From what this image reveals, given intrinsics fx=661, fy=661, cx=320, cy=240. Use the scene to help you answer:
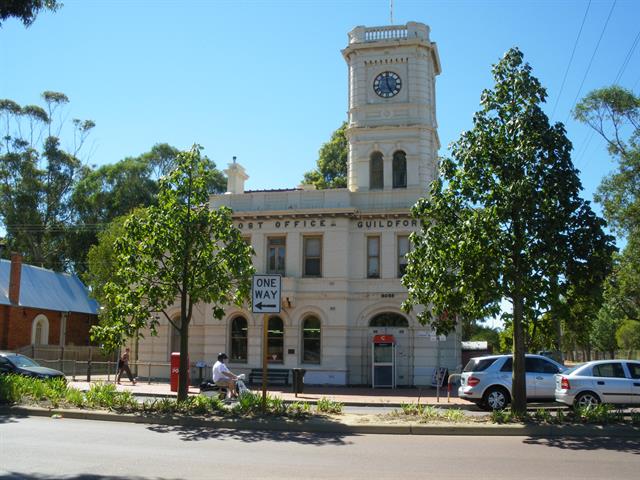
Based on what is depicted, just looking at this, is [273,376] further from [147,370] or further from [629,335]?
[629,335]

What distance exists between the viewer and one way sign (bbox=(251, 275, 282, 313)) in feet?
48.0

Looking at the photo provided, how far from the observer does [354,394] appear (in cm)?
2466

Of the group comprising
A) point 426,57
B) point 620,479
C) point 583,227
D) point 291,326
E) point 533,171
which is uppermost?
point 426,57

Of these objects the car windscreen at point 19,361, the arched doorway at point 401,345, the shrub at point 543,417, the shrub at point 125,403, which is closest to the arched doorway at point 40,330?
the car windscreen at point 19,361

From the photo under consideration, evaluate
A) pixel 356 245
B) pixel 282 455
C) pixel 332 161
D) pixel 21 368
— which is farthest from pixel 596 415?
pixel 332 161

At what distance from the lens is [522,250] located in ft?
48.9

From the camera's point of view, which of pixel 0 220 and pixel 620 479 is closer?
pixel 620 479

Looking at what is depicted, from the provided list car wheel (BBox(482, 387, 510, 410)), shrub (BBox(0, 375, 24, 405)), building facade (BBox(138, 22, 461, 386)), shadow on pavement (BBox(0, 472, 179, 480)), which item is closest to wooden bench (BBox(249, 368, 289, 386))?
building facade (BBox(138, 22, 461, 386))

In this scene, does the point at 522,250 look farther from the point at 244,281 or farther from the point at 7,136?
the point at 7,136

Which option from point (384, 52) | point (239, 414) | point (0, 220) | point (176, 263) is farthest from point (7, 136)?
point (239, 414)

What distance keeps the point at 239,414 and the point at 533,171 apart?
8.59 meters

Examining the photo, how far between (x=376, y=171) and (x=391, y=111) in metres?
2.93

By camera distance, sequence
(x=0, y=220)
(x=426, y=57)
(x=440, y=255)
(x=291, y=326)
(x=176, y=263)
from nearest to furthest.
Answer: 1. (x=440, y=255)
2. (x=176, y=263)
3. (x=291, y=326)
4. (x=426, y=57)
5. (x=0, y=220)

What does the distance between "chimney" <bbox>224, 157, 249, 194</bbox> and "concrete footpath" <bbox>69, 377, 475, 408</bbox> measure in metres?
10.1
